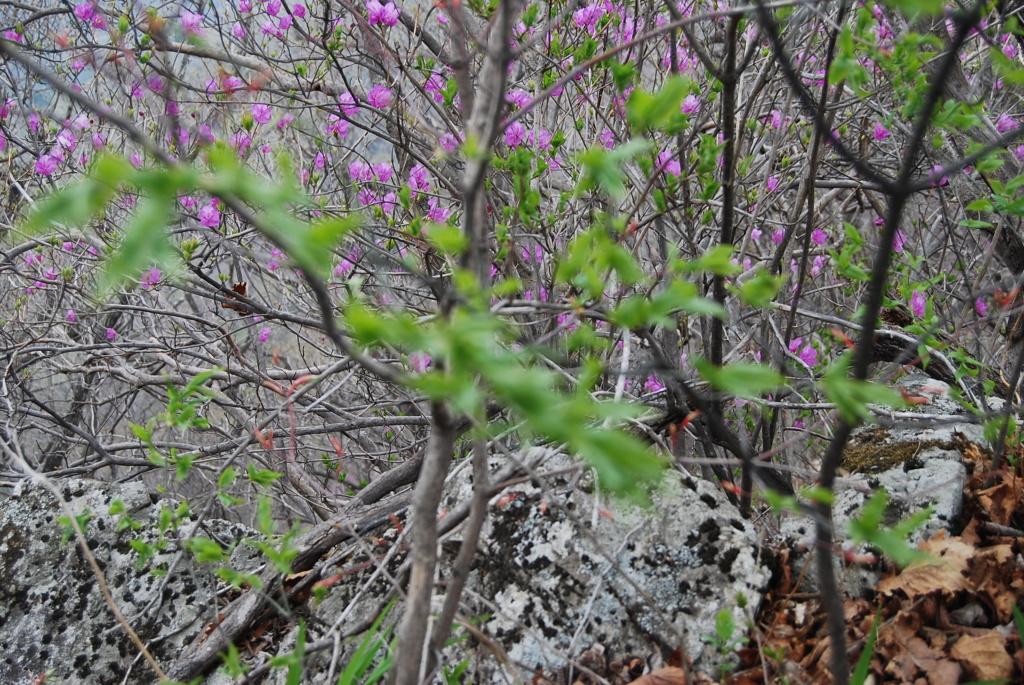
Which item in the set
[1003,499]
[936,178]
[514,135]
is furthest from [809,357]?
[936,178]

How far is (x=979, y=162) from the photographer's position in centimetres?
183

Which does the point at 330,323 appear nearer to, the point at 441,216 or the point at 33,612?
the point at 33,612

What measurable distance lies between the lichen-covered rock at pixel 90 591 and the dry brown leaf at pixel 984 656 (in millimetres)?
1781

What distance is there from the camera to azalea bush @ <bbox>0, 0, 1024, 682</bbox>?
35.0 inches

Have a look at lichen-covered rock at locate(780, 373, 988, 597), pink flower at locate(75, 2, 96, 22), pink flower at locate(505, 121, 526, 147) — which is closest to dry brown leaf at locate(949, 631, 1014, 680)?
lichen-covered rock at locate(780, 373, 988, 597)

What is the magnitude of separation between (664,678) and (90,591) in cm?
160

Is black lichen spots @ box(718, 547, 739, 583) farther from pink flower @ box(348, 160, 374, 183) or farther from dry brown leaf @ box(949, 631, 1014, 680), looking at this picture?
pink flower @ box(348, 160, 374, 183)

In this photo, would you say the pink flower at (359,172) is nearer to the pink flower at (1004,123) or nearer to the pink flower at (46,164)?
the pink flower at (46,164)

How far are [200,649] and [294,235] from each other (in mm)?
1582

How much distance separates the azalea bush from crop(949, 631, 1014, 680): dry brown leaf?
0.48 meters

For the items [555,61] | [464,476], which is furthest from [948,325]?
[464,476]

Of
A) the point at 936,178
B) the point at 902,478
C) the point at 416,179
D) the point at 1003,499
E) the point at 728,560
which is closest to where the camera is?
the point at 936,178

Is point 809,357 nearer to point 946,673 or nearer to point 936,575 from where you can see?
point 936,575

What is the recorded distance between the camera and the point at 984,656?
1448 mm
